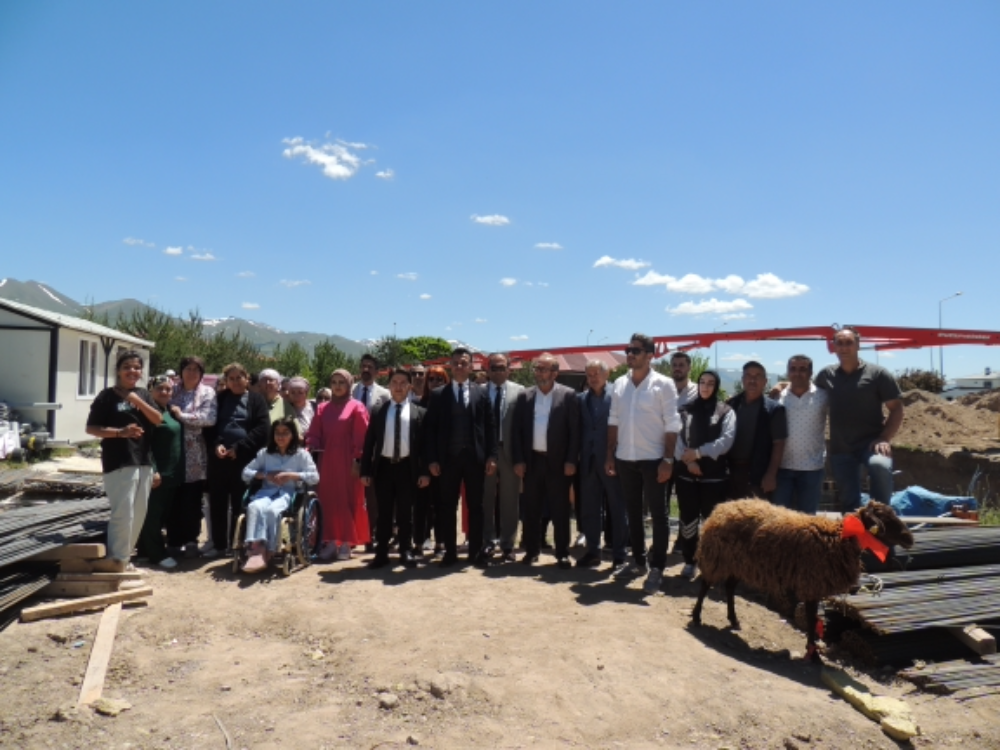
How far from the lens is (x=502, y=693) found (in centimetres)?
405

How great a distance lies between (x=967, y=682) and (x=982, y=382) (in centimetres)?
5840

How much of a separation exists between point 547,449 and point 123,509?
3.65 meters

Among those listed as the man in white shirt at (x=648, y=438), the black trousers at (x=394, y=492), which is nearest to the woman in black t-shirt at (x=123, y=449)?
the black trousers at (x=394, y=492)

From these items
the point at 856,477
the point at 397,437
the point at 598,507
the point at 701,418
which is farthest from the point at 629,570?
the point at 397,437

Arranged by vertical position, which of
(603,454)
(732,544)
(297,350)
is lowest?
(732,544)

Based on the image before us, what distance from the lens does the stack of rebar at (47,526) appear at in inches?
217

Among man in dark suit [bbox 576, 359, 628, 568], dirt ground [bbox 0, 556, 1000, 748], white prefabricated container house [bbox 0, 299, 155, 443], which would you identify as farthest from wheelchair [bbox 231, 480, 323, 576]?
white prefabricated container house [bbox 0, 299, 155, 443]

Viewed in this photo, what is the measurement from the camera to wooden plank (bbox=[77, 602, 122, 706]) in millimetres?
4121

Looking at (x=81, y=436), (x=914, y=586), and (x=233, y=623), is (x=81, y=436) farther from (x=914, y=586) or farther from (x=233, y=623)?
(x=914, y=586)

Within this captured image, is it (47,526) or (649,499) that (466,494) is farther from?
(47,526)

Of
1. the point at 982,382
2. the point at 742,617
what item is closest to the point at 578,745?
the point at 742,617

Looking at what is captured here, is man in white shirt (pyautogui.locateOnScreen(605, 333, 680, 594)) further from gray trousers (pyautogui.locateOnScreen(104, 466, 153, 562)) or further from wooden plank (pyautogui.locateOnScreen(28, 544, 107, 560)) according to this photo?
wooden plank (pyautogui.locateOnScreen(28, 544, 107, 560))

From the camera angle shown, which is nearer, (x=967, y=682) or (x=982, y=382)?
(x=967, y=682)

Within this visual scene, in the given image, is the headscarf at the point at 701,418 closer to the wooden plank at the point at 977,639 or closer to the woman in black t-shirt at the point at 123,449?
the wooden plank at the point at 977,639
